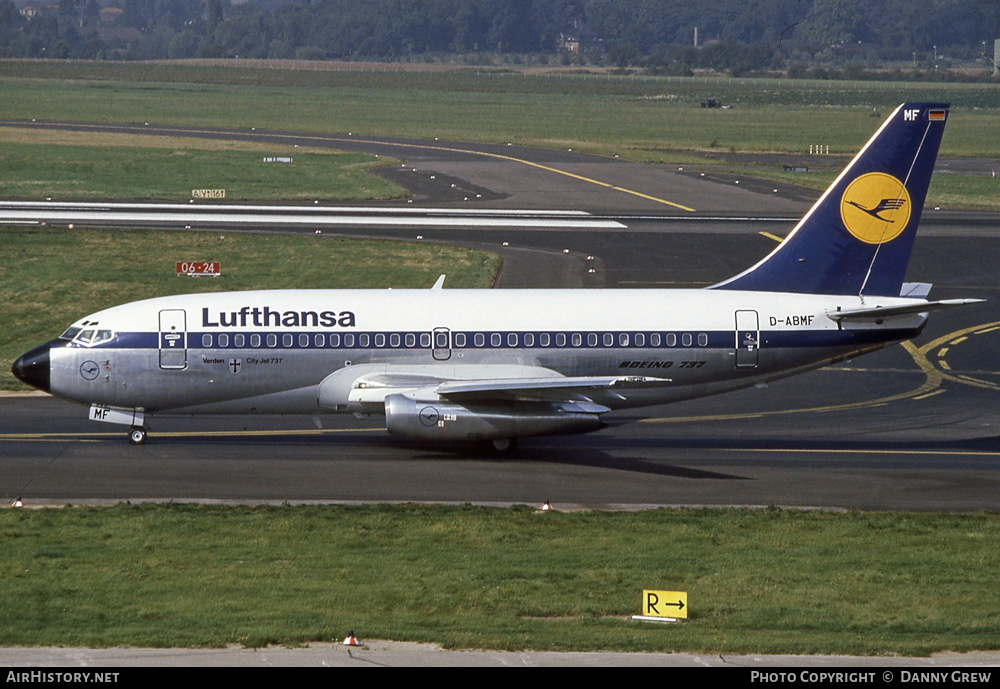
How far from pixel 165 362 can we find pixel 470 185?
2422 inches

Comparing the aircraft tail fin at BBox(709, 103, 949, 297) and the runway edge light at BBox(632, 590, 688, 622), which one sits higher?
the aircraft tail fin at BBox(709, 103, 949, 297)

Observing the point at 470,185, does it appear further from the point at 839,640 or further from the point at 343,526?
the point at 839,640

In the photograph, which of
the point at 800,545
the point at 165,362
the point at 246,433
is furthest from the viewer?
the point at 246,433

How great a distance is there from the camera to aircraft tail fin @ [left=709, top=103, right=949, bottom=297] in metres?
Answer: 34.8

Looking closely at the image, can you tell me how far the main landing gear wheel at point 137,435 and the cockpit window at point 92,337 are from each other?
2643 millimetres

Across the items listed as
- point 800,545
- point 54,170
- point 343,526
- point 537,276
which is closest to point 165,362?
point 343,526

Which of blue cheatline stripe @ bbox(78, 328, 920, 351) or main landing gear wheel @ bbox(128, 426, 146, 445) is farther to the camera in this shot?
main landing gear wheel @ bbox(128, 426, 146, 445)

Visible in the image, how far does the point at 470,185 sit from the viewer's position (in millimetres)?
92875

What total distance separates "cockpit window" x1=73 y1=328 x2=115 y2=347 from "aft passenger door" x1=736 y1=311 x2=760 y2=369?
16.9m

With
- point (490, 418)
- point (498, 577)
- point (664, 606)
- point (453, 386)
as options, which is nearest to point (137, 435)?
point (453, 386)

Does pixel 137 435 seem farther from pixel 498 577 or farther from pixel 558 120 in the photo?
pixel 558 120

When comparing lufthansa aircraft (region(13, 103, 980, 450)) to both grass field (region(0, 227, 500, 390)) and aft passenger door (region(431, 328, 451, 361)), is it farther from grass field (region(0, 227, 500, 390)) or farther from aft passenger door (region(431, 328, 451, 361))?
grass field (region(0, 227, 500, 390))

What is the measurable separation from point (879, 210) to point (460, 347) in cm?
1250

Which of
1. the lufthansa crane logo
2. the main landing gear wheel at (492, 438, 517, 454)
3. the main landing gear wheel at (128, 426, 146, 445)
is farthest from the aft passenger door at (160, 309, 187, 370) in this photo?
the lufthansa crane logo
